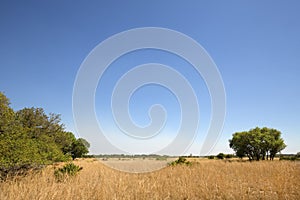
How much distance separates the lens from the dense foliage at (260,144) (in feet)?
140

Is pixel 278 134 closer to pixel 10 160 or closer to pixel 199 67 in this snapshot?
pixel 199 67

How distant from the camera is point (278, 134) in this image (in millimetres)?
45375

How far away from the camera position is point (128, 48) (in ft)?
30.4

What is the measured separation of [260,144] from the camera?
140 feet

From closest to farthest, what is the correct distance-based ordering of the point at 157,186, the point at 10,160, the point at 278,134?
the point at 157,186 → the point at 10,160 → the point at 278,134

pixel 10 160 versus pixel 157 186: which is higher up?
pixel 10 160

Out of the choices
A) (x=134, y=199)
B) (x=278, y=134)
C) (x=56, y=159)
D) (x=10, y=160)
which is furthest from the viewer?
(x=278, y=134)

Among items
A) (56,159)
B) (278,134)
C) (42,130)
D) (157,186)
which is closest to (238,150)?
(278,134)

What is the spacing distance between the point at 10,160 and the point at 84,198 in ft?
16.0

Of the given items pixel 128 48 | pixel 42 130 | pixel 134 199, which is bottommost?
pixel 134 199

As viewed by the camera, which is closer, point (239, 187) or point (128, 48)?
point (239, 187)

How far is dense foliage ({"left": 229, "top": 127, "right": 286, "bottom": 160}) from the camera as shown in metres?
42.6

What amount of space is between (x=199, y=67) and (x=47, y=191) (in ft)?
23.8

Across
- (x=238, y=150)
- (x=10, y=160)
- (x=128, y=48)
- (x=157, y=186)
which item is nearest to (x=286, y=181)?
(x=157, y=186)
